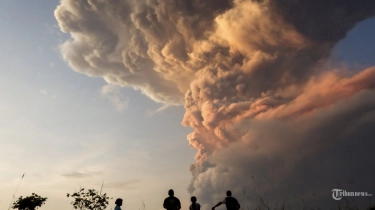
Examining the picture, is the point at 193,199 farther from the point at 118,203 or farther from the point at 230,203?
the point at 118,203

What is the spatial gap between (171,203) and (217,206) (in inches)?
85.5

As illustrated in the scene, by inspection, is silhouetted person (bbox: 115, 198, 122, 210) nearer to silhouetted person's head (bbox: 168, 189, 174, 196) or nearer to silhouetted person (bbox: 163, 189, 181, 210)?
silhouetted person (bbox: 163, 189, 181, 210)

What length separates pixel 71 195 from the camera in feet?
120

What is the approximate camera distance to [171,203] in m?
12.5

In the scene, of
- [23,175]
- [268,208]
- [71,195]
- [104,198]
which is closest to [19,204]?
[71,195]

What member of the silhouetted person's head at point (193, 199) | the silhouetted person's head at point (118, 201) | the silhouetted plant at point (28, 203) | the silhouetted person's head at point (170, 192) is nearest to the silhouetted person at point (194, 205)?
the silhouetted person's head at point (193, 199)

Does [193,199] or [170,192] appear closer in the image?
[170,192]

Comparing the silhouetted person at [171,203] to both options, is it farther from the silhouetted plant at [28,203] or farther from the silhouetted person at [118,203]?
the silhouetted plant at [28,203]

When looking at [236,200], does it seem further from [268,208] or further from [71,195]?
[71,195]

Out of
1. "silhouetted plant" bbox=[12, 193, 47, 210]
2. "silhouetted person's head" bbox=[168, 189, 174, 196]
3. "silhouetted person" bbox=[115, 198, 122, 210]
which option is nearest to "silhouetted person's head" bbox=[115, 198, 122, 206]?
"silhouetted person" bbox=[115, 198, 122, 210]

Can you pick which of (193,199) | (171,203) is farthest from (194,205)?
(171,203)

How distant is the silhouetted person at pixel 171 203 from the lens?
1240 cm

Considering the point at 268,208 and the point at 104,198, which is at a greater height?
the point at 104,198

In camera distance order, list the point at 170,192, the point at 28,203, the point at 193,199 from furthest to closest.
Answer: the point at 28,203 < the point at 193,199 < the point at 170,192
